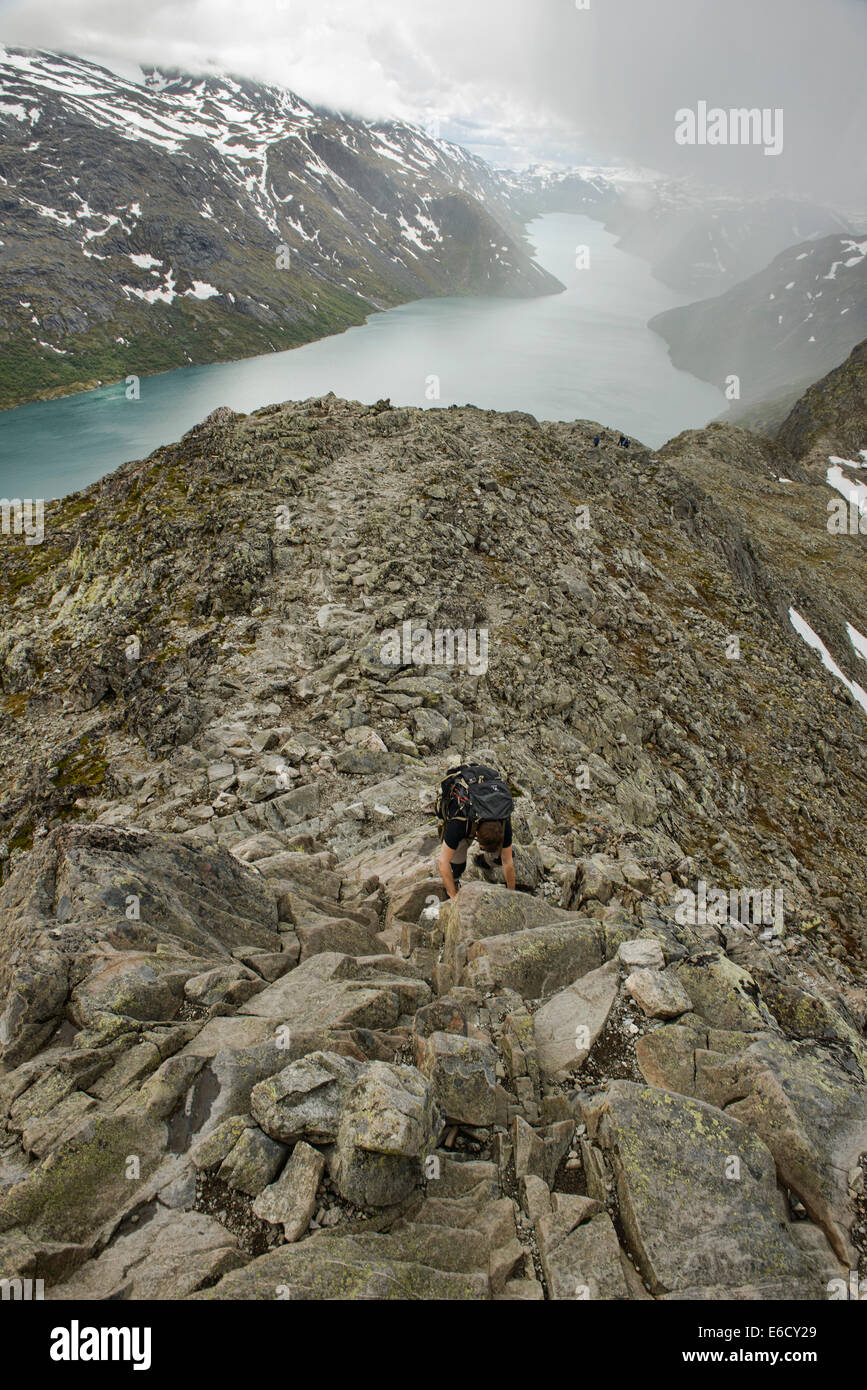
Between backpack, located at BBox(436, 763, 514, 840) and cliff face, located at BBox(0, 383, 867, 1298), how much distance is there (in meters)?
1.59

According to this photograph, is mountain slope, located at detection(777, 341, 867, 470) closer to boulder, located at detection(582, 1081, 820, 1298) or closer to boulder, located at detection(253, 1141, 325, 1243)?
boulder, located at detection(582, 1081, 820, 1298)

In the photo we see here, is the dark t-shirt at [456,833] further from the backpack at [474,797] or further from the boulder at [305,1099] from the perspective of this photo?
the boulder at [305,1099]

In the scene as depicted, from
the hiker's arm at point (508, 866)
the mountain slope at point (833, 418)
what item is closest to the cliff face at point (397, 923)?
the hiker's arm at point (508, 866)

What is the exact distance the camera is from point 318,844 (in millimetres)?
14680

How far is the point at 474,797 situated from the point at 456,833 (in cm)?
75

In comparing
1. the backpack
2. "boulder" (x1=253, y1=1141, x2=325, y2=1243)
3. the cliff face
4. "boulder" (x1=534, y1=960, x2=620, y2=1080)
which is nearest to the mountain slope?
the cliff face

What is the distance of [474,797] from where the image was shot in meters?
11.2

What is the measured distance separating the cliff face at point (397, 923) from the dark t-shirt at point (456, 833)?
3.55ft

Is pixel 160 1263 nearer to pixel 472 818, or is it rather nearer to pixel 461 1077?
pixel 461 1077

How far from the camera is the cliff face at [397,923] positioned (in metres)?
6.34

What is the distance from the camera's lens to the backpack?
1113cm
